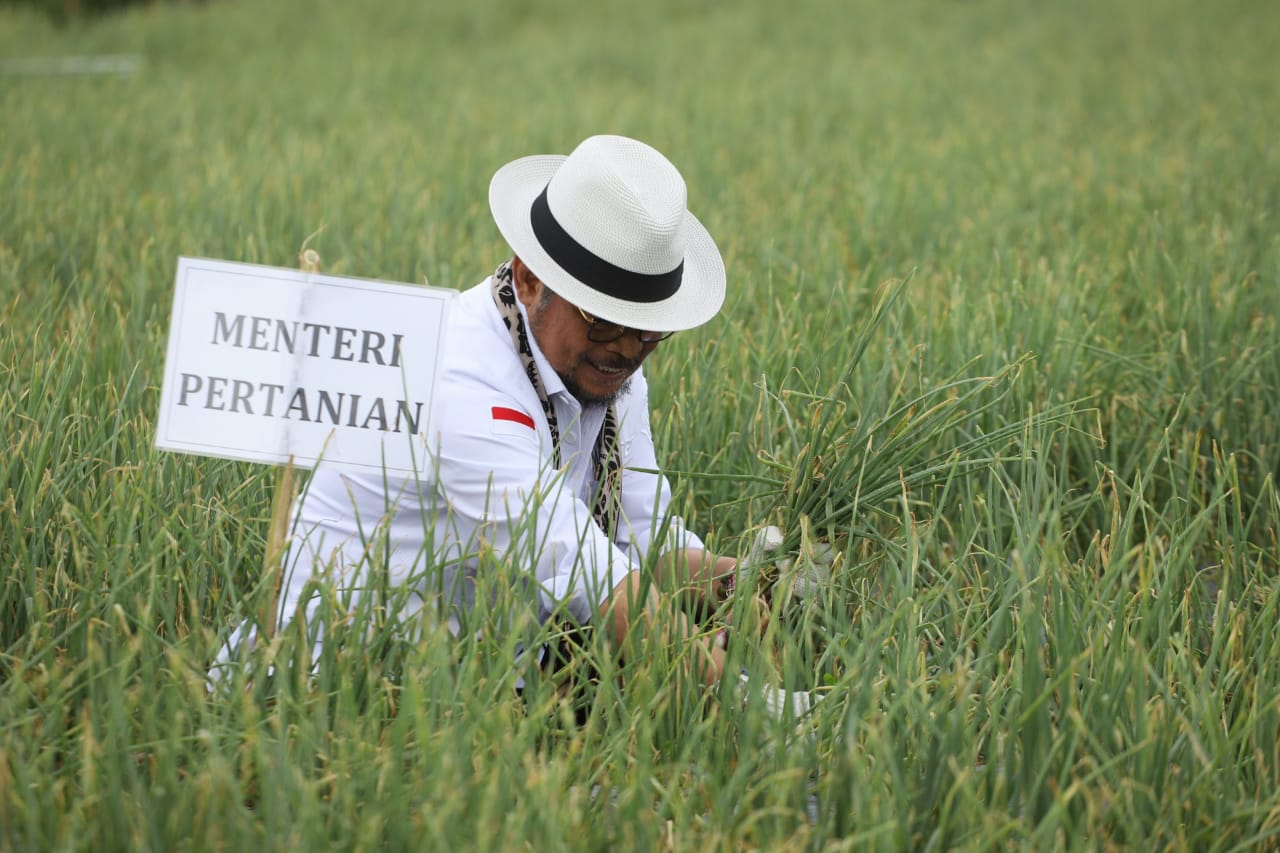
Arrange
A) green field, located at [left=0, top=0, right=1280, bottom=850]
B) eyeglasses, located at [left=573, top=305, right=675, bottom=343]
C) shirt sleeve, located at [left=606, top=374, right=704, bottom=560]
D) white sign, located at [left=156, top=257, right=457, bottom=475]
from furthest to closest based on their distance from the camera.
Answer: shirt sleeve, located at [left=606, top=374, right=704, bottom=560]
eyeglasses, located at [left=573, top=305, right=675, bottom=343]
white sign, located at [left=156, top=257, right=457, bottom=475]
green field, located at [left=0, top=0, right=1280, bottom=850]

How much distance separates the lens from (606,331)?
6.07ft

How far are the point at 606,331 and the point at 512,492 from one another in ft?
0.89

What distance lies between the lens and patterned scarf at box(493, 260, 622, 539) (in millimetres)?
1873

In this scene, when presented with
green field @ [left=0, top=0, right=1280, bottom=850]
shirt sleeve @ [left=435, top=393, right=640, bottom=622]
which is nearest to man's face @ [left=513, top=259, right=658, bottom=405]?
shirt sleeve @ [left=435, top=393, right=640, bottom=622]

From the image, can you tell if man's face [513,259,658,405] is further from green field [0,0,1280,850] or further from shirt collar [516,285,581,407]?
green field [0,0,1280,850]

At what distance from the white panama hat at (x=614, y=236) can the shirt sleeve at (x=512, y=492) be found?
0.64 feet

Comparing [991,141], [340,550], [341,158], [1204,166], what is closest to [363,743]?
[340,550]

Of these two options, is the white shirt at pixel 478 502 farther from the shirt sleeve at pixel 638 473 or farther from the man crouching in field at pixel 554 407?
the shirt sleeve at pixel 638 473

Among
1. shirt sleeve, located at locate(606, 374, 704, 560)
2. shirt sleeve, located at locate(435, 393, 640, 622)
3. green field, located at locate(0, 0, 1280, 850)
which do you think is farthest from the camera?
shirt sleeve, located at locate(606, 374, 704, 560)

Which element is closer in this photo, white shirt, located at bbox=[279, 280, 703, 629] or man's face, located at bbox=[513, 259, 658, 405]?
white shirt, located at bbox=[279, 280, 703, 629]

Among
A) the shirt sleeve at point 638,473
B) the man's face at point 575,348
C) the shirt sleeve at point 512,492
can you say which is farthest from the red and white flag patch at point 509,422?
the shirt sleeve at point 638,473

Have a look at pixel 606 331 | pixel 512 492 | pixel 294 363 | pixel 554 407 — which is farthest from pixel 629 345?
pixel 294 363

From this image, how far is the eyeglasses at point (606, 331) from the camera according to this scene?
184 centimetres

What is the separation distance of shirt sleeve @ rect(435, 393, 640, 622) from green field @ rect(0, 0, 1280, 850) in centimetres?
15
